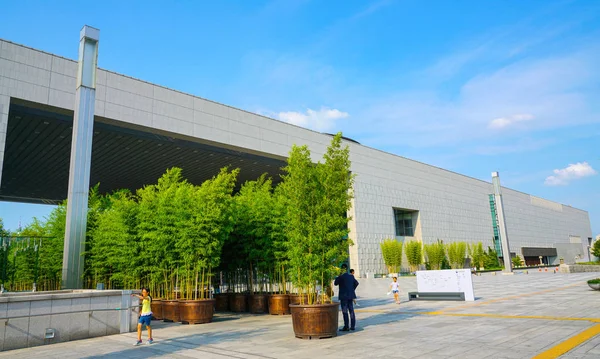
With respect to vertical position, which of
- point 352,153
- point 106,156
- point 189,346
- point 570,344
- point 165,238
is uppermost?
point 352,153

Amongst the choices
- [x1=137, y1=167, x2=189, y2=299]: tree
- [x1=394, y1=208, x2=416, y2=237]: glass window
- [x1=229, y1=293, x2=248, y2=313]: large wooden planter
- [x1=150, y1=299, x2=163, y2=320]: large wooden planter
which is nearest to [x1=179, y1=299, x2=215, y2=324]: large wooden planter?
[x1=137, y1=167, x2=189, y2=299]: tree

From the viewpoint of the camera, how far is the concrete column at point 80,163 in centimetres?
1201

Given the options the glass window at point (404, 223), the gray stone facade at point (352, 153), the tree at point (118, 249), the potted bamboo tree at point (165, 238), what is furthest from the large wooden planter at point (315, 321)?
the glass window at point (404, 223)

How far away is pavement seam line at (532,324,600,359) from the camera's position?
535 centimetres

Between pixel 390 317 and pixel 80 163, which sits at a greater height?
pixel 80 163

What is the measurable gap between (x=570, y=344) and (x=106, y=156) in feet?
88.5

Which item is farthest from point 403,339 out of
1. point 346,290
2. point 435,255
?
point 435,255

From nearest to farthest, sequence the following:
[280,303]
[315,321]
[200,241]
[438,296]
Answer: [315,321] < [200,241] < [280,303] < [438,296]

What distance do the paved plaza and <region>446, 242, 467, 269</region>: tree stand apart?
104 ft

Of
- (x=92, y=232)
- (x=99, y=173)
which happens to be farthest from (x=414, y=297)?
(x=99, y=173)

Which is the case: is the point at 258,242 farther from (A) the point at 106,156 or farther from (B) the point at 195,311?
(A) the point at 106,156

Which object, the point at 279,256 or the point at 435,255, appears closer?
the point at 279,256

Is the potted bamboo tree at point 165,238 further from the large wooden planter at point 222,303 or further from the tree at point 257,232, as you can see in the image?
the large wooden planter at point 222,303

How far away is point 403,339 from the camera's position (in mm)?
7176
